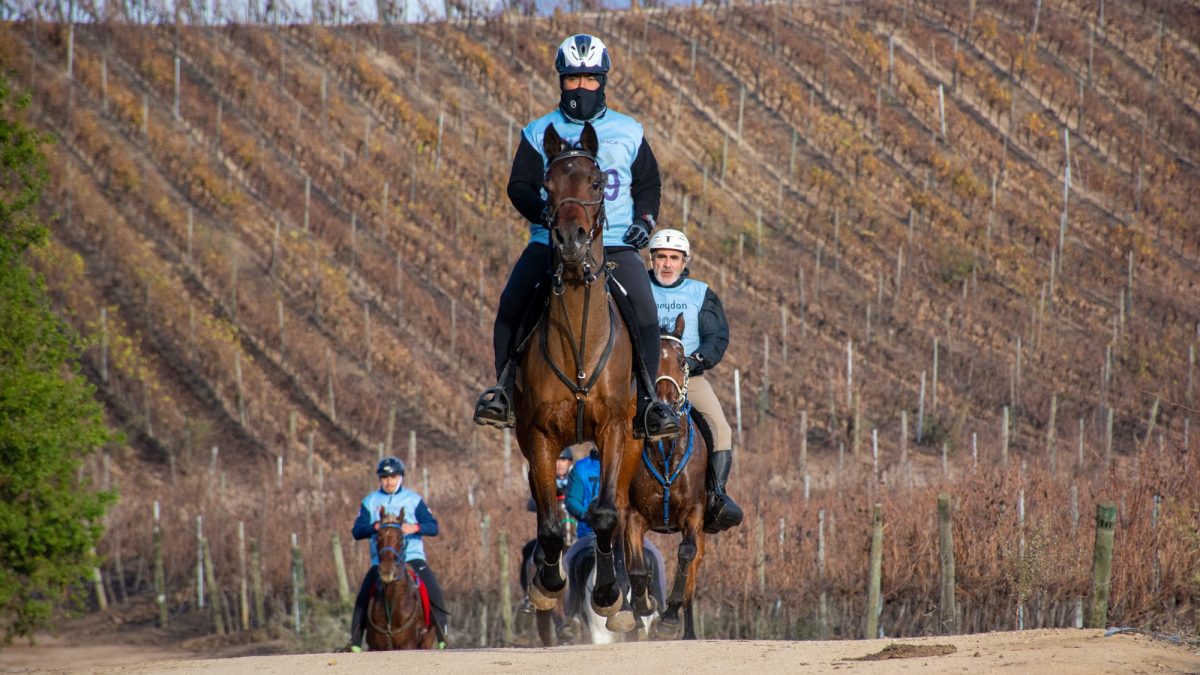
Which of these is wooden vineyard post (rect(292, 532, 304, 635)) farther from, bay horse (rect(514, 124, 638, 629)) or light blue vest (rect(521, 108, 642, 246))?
light blue vest (rect(521, 108, 642, 246))


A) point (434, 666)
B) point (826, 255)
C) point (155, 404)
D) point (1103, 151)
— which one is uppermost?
point (1103, 151)

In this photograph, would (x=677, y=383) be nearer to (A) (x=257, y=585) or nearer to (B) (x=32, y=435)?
(B) (x=32, y=435)

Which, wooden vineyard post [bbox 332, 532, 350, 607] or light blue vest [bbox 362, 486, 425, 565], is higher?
light blue vest [bbox 362, 486, 425, 565]

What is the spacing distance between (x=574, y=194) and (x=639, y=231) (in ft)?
3.77

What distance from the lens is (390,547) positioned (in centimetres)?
1481

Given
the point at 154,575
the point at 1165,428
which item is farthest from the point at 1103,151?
the point at 154,575

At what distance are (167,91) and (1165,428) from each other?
120 feet

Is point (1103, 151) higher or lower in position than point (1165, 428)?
higher

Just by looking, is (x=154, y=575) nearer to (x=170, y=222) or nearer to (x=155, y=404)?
(x=155, y=404)

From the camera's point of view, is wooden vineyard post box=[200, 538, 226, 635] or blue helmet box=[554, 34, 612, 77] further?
wooden vineyard post box=[200, 538, 226, 635]

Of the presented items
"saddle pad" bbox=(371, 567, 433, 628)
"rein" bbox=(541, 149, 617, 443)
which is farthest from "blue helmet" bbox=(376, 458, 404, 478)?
"rein" bbox=(541, 149, 617, 443)

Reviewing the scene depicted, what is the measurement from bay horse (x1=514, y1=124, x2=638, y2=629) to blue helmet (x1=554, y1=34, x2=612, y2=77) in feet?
2.72

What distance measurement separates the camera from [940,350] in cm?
5050

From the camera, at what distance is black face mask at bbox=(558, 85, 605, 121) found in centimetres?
1035
